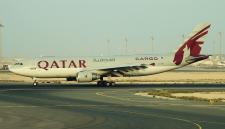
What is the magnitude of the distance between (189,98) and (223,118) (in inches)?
604

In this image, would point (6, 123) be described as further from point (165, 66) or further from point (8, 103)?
point (165, 66)

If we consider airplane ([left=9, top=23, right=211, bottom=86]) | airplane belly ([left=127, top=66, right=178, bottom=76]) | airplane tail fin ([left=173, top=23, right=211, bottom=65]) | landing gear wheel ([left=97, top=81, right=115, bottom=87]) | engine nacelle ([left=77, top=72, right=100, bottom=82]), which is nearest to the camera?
engine nacelle ([left=77, top=72, right=100, bottom=82])

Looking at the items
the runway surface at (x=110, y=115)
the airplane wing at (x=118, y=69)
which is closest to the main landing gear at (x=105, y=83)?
the airplane wing at (x=118, y=69)

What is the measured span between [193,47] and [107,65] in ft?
39.7

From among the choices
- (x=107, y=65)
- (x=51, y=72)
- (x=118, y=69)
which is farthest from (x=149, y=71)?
(x=51, y=72)

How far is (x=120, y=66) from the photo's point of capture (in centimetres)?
6706

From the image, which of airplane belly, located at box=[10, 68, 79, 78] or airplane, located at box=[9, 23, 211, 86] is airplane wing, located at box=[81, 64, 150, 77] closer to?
airplane, located at box=[9, 23, 211, 86]

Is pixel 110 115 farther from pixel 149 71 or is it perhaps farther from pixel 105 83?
pixel 149 71

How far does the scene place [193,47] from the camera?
69812mm

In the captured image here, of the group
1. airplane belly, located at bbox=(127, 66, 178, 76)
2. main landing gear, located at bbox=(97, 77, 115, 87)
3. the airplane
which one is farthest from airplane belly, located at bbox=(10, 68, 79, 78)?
airplane belly, located at bbox=(127, 66, 178, 76)

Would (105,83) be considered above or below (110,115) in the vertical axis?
above

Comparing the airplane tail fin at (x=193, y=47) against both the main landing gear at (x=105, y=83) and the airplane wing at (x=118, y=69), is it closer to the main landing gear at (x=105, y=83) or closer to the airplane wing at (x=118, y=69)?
the airplane wing at (x=118, y=69)

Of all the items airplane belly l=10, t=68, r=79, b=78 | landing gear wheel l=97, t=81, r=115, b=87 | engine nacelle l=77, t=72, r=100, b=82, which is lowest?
landing gear wheel l=97, t=81, r=115, b=87

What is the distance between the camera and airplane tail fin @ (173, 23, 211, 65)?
226 feet
